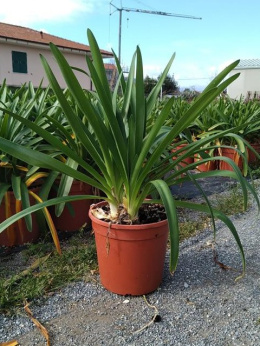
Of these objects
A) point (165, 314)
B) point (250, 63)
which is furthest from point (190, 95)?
point (250, 63)

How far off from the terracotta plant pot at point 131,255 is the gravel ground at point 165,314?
0.20 ft

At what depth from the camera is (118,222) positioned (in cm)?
164

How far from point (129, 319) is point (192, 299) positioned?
0.33m

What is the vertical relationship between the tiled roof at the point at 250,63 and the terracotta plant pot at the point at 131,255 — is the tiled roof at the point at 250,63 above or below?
above

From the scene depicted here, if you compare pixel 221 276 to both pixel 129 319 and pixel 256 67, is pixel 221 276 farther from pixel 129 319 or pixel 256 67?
pixel 256 67

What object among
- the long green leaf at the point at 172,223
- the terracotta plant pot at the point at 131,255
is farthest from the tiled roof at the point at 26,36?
the long green leaf at the point at 172,223

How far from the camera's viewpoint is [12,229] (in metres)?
2.19

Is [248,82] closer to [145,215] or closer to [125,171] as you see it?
[145,215]

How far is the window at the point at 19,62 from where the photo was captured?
16766mm

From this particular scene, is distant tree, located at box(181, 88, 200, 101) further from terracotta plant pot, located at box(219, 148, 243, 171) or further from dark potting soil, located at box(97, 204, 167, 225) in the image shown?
dark potting soil, located at box(97, 204, 167, 225)

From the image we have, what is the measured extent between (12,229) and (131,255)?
94 centimetres

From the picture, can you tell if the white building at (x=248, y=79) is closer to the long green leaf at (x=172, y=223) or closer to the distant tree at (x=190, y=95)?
the distant tree at (x=190, y=95)

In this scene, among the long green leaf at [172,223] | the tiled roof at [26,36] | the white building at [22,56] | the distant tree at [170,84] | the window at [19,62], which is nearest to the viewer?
the long green leaf at [172,223]

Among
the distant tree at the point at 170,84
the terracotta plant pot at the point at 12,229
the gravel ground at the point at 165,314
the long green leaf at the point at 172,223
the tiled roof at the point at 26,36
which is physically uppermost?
the tiled roof at the point at 26,36
